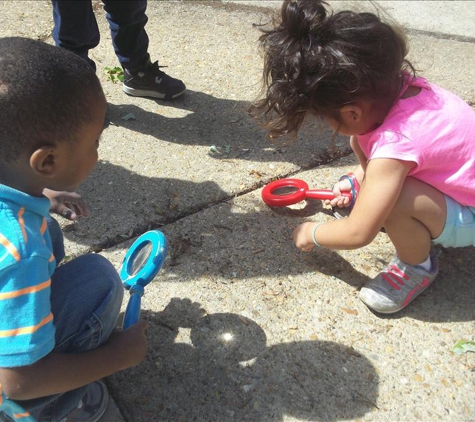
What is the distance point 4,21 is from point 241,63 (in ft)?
5.60

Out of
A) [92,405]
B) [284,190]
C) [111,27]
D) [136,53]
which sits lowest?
[92,405]

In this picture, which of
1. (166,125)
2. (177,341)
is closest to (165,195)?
(166,125)

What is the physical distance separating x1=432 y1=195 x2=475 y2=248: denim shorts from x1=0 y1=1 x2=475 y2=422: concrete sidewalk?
246 mm

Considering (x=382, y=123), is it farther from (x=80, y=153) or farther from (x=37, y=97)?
(x=37, y=97)

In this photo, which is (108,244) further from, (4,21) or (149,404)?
(4,21)

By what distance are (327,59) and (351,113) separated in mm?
214

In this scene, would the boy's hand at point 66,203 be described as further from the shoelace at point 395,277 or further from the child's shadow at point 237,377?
the shoelace at point 395,277

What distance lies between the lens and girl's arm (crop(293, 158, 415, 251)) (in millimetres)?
1773

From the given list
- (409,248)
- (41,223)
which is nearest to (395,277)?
(409,248)

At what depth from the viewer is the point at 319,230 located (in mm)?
2018

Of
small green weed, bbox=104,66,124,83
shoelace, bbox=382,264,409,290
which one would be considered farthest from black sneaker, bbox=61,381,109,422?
small green weed, bbox=104,66,124,83

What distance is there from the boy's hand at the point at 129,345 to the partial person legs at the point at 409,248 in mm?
889

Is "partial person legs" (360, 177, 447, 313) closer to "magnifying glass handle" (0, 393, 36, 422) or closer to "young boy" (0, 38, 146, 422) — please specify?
"young boy" (0, 38, 146, 422)

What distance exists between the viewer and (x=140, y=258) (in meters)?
1.93
